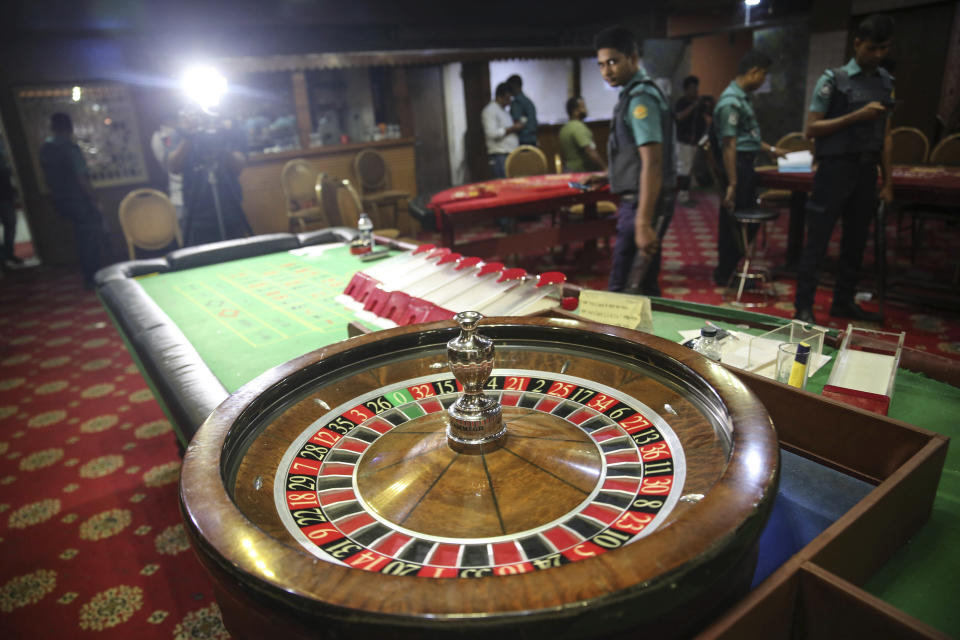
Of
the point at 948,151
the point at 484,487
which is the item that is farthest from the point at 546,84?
the point at 484,487

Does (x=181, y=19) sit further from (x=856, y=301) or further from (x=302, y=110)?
(x=856, y=301)

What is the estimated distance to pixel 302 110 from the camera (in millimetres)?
7238

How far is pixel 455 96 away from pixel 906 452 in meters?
9.78

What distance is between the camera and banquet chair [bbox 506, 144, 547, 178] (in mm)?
5980

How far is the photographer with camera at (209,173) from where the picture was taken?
4.40 metres

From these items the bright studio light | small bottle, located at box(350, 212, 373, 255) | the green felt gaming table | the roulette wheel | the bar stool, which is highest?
the bright studio light

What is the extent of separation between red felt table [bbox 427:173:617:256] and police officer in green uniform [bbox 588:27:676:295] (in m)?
1.26

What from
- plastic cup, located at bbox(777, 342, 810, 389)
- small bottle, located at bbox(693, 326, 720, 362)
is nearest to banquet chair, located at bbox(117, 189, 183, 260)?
small bottle, located at bbox(693, 326, 720, 362)

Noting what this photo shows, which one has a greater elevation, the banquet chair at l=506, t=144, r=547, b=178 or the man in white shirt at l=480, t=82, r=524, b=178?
the man in white shirt at l=480, t=82, r=524, b=178

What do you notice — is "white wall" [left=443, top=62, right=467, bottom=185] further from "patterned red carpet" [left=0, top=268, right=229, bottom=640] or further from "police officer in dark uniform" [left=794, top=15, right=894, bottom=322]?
"police officer in dark uniform" [left=794, top=15, right=894, bottom=322]

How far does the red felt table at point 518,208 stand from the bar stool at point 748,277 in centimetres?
107

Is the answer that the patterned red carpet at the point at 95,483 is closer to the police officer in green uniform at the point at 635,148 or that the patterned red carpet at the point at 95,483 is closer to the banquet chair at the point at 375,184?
the police officer in green uniform at the point at 635,148

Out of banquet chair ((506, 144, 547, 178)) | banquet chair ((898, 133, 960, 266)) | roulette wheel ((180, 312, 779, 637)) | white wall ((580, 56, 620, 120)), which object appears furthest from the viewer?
white wall ((580, 56, 620, 120))

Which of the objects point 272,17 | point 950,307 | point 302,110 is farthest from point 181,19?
point 950,307
